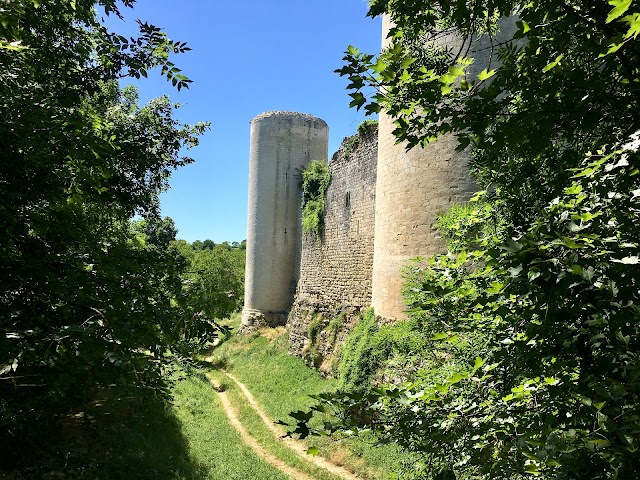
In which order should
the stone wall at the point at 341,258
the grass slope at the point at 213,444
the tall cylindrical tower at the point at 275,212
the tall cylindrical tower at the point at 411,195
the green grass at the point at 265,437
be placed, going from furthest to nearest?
the tall cylindrical tower at the point at 275,212
the stone wall at the point at 341,258
the green grass at the point at 265,437
the grass slope at the point at 213,444
the tall cylindrical tower at the point at 411,195

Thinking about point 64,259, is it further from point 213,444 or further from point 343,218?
point 343,218

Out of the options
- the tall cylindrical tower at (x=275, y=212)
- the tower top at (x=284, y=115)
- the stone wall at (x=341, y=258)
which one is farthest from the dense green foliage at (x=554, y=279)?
the tower top at (x=284, y=115)

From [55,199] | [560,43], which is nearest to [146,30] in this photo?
[55,199]

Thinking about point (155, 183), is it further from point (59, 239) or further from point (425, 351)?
point (425, 351)

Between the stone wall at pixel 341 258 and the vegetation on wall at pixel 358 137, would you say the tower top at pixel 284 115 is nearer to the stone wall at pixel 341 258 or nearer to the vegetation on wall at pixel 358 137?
the stone wall at pixel 341 258

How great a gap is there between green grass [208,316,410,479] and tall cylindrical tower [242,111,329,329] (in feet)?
5.20

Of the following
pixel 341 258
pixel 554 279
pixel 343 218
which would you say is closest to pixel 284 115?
pixel 343 218

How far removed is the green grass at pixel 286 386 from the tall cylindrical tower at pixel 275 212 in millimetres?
1586

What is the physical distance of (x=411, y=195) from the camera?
9.05 meters

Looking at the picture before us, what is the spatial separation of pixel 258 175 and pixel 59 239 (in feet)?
58.8

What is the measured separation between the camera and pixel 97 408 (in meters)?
9.02

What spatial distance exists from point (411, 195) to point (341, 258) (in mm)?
7535

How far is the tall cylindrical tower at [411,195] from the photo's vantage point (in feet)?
27.4

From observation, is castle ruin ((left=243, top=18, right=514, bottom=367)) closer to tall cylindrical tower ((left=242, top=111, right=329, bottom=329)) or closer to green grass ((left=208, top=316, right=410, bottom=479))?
tall cylindrical tower ((left=242, top=111, right=329, bottom=329))
